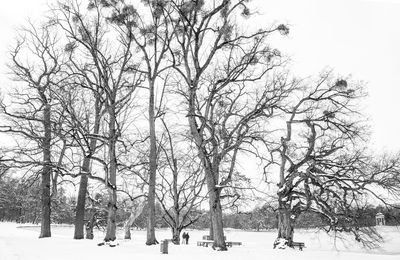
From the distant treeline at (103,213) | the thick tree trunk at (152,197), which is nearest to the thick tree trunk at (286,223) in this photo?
the distant treeline at (103,213)

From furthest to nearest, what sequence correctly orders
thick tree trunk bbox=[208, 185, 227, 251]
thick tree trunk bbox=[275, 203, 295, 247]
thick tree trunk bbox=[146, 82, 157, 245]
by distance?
thick tree trunk bbox=[275, 203, 295, 247] → thick tree trunk bbox=[146, 82, 157, 245] → thick tree trunk bbox=[208, 185, 227, 251]

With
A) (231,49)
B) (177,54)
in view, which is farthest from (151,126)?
(231,49)

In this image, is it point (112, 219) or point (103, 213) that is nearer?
point (112, 219)

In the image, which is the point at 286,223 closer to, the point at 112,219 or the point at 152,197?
the point at 152,197

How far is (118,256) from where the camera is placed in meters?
12.0

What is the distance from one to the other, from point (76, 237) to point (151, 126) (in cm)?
1025

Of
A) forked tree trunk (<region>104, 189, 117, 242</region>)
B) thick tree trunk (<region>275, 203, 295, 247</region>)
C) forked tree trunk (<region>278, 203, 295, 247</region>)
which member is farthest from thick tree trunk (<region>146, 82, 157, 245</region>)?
forked tree trunk (<region>278, 203, 295, 247</region>)

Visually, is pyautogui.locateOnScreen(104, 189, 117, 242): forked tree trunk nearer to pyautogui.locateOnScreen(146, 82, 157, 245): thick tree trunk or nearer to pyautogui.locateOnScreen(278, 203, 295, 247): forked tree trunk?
pyautogui.locateOnScreen(146, 82, 157, 245): thick tree trunk

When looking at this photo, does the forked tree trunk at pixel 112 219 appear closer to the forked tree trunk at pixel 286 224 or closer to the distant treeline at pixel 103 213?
the distant treeline at pixel 103 213

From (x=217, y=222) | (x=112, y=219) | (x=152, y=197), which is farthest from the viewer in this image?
(x=112, y=219)

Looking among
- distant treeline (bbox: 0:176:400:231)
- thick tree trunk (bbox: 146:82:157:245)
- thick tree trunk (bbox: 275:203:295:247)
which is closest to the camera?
thick tree trunk (bbox: 146:82:157:245)

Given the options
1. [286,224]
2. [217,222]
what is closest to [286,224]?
[286,224]

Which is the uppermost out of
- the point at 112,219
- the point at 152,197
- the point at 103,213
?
the point at 103,213

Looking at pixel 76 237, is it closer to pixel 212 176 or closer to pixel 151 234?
pixel 151 234
